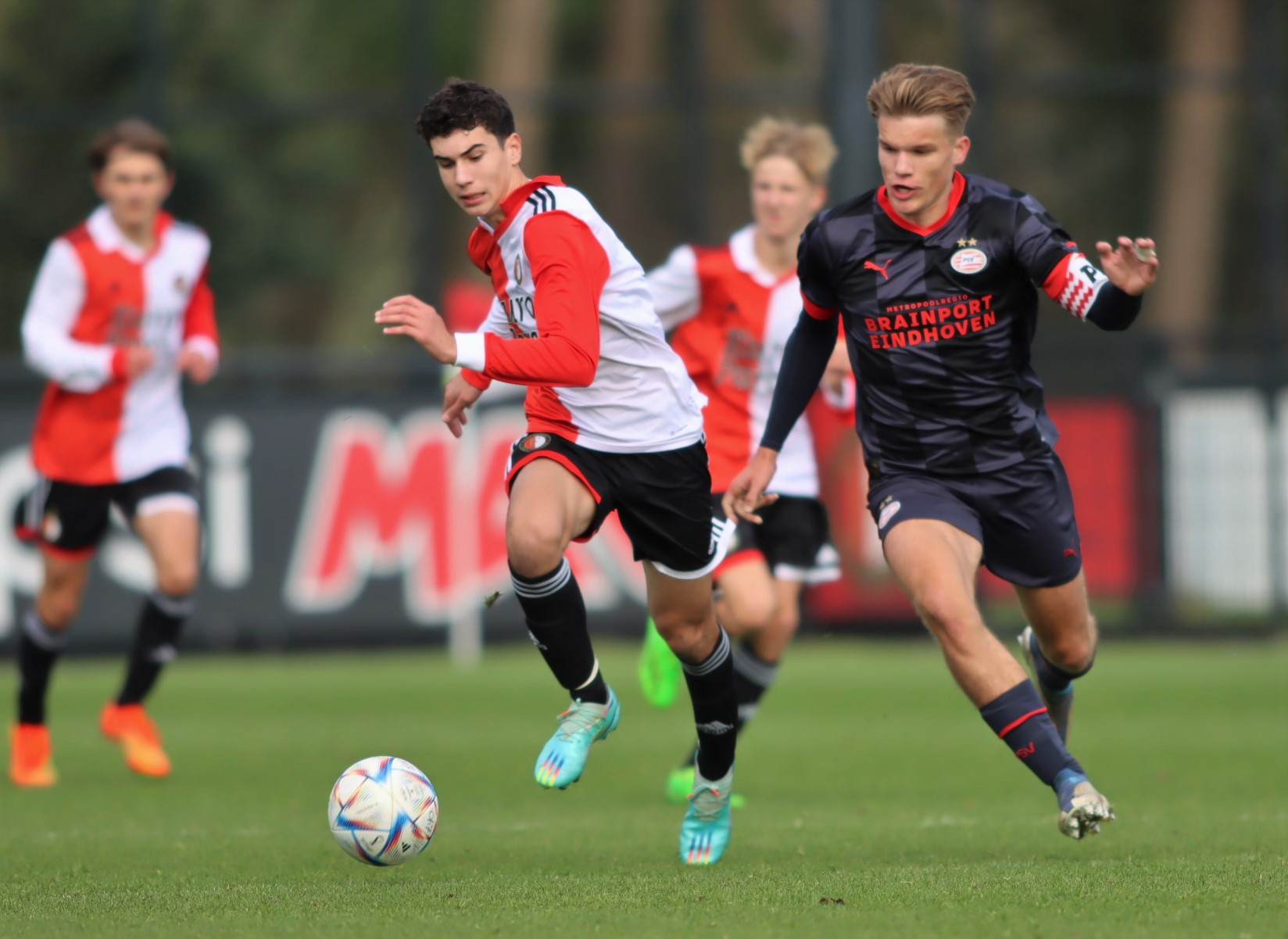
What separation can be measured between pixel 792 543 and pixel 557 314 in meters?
2.59

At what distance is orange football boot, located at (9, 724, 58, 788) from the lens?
7980 millimetres

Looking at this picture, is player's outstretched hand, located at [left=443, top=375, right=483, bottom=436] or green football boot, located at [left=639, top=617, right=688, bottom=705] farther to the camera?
green football boot, located at [left=639, top=617, right=688, bottom=705]

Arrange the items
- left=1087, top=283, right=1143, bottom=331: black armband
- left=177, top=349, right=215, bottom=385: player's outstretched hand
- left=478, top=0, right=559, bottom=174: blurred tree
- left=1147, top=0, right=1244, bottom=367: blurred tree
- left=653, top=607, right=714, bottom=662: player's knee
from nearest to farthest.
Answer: left=1087, top=283, right=1143, bottom=331: black armband → left=653, top=607, right=714, bottom=662: player's knee → left=177, top=349, right=215, bottom=385: player's outstretched hand → left=478, top=0, right=559, bottom=174: blurred tree → left=1147, top=0, right=1244, bottom=367: blurred tree

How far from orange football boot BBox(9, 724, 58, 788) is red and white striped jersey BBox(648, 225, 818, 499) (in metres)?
3.19

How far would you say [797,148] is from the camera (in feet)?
23.9

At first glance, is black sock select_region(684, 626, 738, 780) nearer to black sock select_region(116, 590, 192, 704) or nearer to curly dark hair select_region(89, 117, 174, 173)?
black sock select_region(116, 590, 192, 704)

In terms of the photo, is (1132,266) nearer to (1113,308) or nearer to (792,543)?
(1113,308)

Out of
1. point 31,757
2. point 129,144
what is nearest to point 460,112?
point 129,144

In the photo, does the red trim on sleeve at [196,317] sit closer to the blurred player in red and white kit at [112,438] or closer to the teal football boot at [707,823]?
the blurred player in red and white kit at [112,438]

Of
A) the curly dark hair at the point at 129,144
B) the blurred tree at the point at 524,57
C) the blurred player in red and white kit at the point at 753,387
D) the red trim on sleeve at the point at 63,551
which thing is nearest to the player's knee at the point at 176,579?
the red trim on sleeve at the point at 63,551

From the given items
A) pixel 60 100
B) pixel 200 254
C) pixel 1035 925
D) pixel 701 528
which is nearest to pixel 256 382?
pixel 60 100

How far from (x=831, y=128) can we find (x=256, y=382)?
17.3 feet

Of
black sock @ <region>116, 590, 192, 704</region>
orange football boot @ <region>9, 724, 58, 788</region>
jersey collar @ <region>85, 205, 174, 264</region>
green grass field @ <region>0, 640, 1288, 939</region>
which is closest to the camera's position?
green grass field @ <region>0, 640, 1288, 939</region>

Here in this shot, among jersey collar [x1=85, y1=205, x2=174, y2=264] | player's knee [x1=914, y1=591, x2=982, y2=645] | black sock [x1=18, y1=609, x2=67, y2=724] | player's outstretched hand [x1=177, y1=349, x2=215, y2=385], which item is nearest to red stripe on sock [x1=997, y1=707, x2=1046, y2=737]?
player's knee [x1=914, y1=591, x2=982, y2=645]
